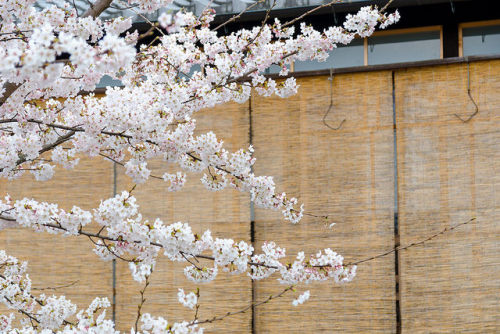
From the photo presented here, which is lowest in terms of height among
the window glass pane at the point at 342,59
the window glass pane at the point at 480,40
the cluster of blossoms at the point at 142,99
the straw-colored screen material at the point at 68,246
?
the straw-colored screen material at the point at 68,246

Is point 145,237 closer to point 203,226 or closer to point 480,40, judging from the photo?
point 203,226

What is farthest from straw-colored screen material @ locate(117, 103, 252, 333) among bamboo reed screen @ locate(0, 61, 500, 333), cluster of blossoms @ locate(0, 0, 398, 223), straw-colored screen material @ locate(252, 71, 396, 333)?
cluster of blossoms @ locate(0, 0, 398, 223)

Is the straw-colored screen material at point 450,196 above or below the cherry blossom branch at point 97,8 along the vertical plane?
below

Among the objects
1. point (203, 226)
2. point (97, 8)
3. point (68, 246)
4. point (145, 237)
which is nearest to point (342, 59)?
point (203, 226)

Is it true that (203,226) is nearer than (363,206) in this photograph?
No

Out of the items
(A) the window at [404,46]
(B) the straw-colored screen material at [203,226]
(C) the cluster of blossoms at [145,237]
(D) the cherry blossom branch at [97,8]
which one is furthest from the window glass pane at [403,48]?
(D) the cherry blossom branch at [97,8]

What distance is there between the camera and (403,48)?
528 cm

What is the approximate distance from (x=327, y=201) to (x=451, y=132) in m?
0.96

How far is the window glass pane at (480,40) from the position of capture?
5.28m

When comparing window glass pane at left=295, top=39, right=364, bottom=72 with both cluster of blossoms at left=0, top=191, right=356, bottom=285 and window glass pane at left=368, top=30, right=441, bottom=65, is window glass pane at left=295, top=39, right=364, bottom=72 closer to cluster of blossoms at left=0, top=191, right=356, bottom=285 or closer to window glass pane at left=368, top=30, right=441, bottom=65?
window glass pane at left=368, top=30, right=441, bottom=65

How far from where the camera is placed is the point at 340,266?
2686mm

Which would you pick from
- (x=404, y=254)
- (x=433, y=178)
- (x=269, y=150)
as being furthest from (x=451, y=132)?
(x=269, y=150)

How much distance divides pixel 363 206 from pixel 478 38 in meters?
2.11

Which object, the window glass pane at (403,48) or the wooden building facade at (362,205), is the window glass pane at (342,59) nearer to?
the window glass pane at (403,48)
